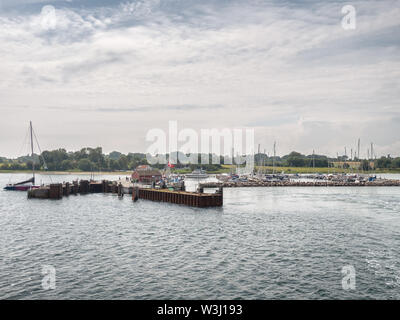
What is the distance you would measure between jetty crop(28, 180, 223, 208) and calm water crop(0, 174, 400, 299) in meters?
10.1

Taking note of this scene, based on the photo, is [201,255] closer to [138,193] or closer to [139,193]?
[139,193]

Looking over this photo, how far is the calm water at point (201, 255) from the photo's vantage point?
80.7 ft

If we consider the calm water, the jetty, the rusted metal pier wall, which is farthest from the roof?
the calm water

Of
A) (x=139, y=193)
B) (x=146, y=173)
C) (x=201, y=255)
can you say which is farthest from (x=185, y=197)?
(x=146, y=173)

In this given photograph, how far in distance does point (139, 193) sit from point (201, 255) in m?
58.6

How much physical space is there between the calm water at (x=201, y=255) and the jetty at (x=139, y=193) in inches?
400

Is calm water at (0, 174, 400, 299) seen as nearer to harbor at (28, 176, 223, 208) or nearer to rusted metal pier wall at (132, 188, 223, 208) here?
rusted metal pier wall at (132, 188, 223, 208)

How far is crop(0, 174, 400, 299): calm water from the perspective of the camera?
24609 millimetres

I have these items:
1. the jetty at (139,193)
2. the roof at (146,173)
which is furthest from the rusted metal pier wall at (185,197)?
the roof at (146,173)

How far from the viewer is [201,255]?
33469 mm

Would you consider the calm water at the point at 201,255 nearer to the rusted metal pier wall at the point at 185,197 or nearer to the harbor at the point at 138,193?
the rusted metal pier wall at the point at 185,197
